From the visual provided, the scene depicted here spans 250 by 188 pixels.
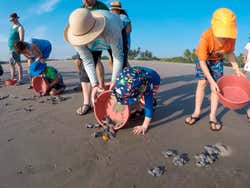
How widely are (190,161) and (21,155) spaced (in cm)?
155

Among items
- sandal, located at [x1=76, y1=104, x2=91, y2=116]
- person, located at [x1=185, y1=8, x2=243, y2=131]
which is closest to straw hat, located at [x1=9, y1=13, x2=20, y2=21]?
sandal, located at [x1=76, y1=104, x2=91, y2=116]

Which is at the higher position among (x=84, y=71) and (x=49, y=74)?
(x=84, y=71)

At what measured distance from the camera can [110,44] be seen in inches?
104

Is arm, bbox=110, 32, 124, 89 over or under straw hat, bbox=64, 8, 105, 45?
under

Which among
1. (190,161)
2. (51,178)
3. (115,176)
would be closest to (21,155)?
(51,178)

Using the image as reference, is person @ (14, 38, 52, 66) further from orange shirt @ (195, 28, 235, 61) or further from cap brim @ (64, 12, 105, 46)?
orange shirt @ (195, 28, 235, 61)

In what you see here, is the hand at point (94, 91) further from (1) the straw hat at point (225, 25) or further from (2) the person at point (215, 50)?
(1) the straw hat at point (225, 25)

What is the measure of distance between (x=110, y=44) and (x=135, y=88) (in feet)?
2.10

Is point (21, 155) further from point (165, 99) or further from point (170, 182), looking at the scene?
point (165, 99)

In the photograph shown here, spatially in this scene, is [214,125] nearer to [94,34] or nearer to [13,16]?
[94,34]

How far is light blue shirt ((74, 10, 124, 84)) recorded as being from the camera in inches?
100

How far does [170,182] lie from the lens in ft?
6.00

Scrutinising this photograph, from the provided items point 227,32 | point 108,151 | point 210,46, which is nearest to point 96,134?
point 108,151

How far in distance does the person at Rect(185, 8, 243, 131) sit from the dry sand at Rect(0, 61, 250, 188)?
0.29 metres
